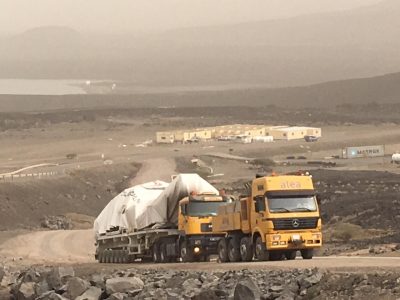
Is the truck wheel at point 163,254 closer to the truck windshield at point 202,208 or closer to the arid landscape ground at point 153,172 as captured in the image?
the arid landscape ground at point 153,172

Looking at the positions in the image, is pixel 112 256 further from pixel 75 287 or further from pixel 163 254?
pixel 75 287

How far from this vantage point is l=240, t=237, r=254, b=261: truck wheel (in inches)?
1313

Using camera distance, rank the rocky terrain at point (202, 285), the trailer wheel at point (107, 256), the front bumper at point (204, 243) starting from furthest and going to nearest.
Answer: the trailer wheel at point (107, 256) < the front bumper at point (204, 243) < the rocky terrain at point (202, 285)

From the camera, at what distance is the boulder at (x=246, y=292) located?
23.3 m

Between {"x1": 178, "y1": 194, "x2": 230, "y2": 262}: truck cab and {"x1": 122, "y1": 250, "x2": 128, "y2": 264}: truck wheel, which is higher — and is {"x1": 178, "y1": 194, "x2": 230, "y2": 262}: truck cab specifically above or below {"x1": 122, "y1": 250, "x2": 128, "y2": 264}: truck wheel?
above

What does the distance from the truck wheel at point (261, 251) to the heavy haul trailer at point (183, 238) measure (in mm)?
3537

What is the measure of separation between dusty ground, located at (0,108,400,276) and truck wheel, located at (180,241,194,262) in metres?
6.08

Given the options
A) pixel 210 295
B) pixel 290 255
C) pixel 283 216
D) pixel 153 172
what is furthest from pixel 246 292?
pixel 153 172

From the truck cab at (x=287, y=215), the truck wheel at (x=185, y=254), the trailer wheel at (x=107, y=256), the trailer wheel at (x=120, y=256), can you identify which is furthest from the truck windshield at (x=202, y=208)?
the trailer wheel at (x=107, y=256)

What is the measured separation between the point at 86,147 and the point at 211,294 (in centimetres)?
11652

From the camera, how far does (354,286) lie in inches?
892

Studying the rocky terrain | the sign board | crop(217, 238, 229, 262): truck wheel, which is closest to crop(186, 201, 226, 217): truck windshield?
crop(217, 238, 229, 262): truck wheel

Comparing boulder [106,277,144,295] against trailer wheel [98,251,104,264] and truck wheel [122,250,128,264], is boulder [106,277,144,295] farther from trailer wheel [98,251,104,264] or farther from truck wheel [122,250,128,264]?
trailer wheel [98,251,104,264]

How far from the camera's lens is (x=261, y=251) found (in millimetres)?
32531
